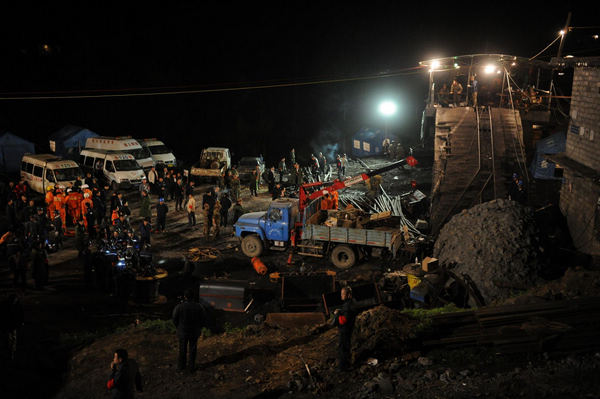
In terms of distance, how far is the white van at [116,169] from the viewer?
2498 centimetres

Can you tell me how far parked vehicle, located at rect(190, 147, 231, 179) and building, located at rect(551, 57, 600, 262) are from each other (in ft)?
57.8

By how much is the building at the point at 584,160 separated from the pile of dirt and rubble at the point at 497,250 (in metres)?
2.21

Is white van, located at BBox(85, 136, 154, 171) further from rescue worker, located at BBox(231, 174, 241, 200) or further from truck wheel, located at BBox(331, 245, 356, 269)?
truck wheel, located at BBox(331, 245, 356, 269)

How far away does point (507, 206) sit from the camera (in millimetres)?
13234

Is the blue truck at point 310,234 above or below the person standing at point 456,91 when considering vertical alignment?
below

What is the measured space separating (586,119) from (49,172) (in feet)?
77.1

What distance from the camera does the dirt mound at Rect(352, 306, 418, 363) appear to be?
848cm

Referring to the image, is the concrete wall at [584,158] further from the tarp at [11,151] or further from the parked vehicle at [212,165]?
the tarp at [11,151]

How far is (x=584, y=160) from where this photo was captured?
47.4ft

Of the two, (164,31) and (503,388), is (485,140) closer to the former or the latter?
(503,388)

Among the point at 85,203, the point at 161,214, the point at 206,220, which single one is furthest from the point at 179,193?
the point at 85,203

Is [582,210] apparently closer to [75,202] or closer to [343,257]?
[343,257]

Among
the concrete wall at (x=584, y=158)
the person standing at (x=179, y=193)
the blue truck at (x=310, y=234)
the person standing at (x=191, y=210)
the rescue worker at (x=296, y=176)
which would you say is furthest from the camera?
the rescue worker at (x=296, y=176)

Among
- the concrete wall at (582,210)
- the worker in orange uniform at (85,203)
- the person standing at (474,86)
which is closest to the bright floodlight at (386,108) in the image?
the person standing at (474,86)
